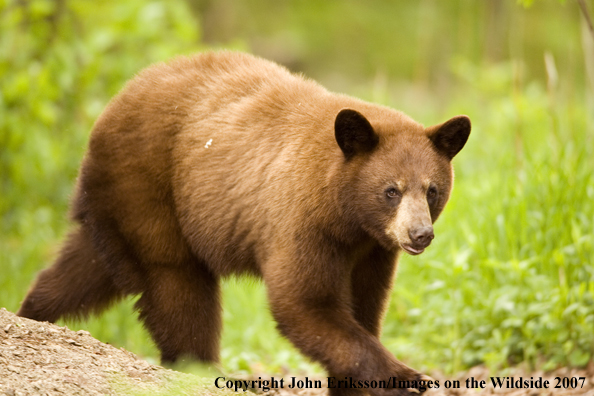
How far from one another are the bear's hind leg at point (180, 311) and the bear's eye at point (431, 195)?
4.94 ft

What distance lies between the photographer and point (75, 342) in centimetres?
371

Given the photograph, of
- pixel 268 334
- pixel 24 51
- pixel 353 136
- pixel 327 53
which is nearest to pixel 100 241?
pixel 353 136

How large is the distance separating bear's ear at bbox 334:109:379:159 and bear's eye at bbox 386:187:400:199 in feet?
0.80

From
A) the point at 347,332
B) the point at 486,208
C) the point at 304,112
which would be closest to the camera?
the point at 347,332

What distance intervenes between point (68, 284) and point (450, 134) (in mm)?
2581

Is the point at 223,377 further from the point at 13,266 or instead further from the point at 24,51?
the point at 24,51

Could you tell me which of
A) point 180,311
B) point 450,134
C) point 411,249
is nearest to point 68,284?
point 180,311

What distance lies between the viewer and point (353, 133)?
374 centimetres

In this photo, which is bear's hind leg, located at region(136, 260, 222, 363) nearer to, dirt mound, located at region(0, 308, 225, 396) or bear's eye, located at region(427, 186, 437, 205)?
dirt mound, located at region(0, 308, 225, 396)

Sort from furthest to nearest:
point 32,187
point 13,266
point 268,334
A: 1. point 32,187
2. point 13,266
3. point 268,334

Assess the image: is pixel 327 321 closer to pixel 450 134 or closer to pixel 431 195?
pixel 431 195

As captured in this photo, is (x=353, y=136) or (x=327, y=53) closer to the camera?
(x=353, y=136)

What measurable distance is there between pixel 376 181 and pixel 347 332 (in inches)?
30.4

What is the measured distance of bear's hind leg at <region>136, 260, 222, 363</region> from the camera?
14.4ft
